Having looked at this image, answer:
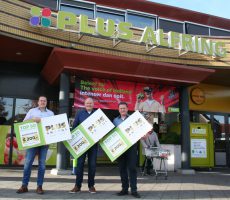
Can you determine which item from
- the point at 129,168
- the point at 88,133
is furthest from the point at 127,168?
the point at 88,133

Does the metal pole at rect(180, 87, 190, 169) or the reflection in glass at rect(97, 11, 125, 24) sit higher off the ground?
the reflection in glass at rect(97, 11, 125, 24)

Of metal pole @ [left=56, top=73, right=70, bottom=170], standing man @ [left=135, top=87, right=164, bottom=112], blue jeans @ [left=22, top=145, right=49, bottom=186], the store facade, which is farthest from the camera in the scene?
standing man @ [left=135, top=87, right=164, bottom=112]

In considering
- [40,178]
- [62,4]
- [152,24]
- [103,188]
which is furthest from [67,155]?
[152,24]

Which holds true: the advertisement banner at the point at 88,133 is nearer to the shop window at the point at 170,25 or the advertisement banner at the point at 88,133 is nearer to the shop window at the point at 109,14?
the shop window at the point at 109,14

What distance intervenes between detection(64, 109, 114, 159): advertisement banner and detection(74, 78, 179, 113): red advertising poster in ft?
13.0

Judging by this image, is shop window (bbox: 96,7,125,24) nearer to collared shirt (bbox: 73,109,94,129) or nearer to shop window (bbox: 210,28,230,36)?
shop window (bbox: 210,28,230,36)

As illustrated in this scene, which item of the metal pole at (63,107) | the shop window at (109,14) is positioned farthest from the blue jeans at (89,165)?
the shop window at (109,14)

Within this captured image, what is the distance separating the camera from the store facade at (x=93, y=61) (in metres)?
9.54

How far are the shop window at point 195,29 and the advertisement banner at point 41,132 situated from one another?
32.3ft

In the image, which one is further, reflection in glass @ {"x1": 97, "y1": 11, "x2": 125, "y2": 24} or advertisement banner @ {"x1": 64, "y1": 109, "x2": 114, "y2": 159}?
reflection in glass @ {"x1": 97, "y1": 11, "x2": 125, "y2": 24}

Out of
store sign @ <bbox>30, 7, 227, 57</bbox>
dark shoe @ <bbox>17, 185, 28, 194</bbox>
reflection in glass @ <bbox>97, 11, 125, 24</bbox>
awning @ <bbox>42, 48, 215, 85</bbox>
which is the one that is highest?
reflection in glass @ <bbox>97, 11, 125, 24</bbox>

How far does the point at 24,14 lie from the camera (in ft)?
30.8

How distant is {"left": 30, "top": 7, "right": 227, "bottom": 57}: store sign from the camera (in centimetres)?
942

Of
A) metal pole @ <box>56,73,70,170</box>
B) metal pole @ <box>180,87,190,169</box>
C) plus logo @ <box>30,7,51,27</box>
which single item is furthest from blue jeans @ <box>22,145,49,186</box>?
metal pole @ <box>180,87,190,169</box>
